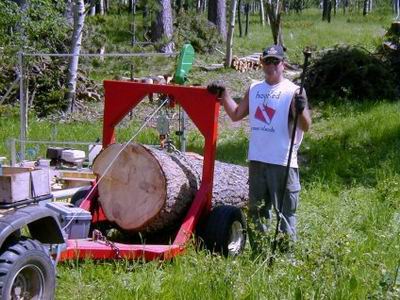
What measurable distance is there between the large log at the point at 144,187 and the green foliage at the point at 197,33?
17.2 meters

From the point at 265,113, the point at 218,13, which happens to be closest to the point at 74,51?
the point at 265,113

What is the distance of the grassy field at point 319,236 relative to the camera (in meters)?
4.60

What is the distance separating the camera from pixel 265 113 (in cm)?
595

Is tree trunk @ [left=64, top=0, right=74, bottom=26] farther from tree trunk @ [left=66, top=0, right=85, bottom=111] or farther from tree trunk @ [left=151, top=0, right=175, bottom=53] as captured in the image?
tree trunk @ [left=66, top=0, right=85, bottom=111]

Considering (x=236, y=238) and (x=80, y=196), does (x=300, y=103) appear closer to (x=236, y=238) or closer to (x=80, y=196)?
(x=236, y=238)

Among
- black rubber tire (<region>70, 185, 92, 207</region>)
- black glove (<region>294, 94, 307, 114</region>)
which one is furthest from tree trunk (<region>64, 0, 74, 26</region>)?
black glove (<region>294, 94, 307, 114</region>)

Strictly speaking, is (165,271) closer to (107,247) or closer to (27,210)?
(107,247)

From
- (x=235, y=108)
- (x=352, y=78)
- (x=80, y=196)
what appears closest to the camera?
(x=235, y=108)

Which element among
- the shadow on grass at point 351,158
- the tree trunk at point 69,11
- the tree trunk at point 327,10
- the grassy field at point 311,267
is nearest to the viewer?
the grassy field at point 311,267

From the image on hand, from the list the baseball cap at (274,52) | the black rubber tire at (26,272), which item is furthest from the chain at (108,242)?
the baseball cap at (274,52)

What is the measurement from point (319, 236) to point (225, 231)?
2.54 ft

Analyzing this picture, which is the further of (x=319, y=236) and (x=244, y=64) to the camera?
(x=244, y=64)

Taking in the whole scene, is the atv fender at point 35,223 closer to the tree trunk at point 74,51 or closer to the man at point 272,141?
the man at point 272,141

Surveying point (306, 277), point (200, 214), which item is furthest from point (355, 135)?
point (306, 277)
